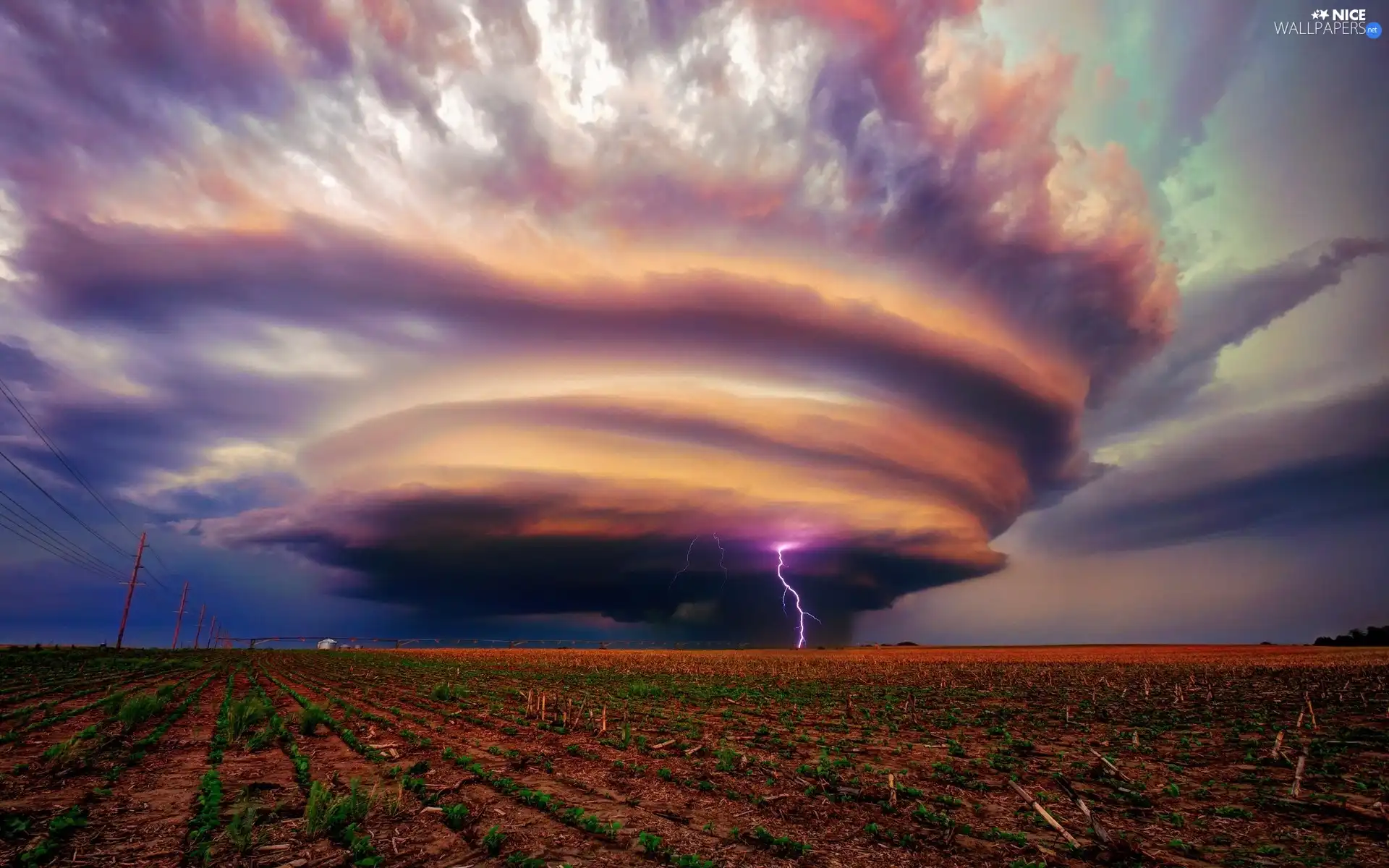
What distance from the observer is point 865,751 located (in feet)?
76.0

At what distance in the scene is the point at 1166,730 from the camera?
28.3 meters

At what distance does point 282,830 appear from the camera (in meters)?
12.4

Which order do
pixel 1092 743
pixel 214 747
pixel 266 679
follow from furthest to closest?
pixel 266 679 < pixel 1092 743 < pixel 214 747

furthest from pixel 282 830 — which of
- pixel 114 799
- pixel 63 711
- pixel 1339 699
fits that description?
pixel 1339 699

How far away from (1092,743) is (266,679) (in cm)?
5730

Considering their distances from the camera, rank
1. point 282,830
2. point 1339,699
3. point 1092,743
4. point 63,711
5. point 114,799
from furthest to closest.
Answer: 1. point 1339,699
2. point 63,711
3. point 1092,743
4. point 114,799
5. point 282,830

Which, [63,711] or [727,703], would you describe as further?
[727,703]

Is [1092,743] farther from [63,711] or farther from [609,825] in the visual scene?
[63,711]

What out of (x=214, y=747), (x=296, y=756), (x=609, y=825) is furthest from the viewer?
(x=214, y=747)

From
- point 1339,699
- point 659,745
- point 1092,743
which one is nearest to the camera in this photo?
point 659,745

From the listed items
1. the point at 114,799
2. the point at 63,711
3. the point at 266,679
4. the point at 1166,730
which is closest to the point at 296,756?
the point at 114,799

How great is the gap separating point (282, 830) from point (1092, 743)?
27396mm

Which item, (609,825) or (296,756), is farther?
(296,756)

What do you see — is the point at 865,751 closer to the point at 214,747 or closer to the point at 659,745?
the point at 659,745
